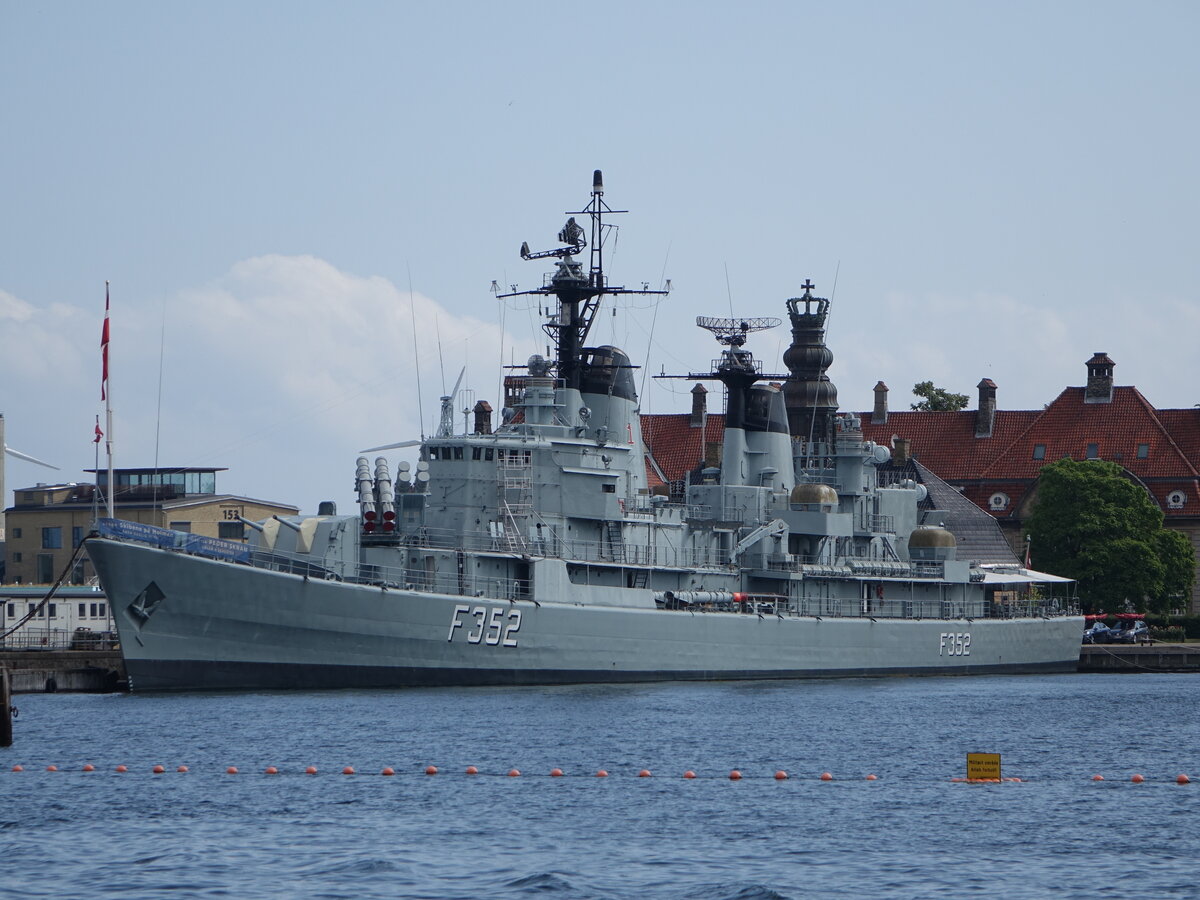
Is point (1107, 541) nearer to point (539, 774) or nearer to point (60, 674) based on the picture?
point (60, 674)

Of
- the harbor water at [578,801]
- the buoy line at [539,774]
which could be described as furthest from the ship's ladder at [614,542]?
the buoy line at [539,774]

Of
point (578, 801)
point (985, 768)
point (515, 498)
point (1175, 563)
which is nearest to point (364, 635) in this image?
point (515, 498)

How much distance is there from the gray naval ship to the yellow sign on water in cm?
1890

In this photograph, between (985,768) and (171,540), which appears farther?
(171,540)

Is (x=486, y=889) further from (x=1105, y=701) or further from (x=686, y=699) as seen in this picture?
(x=1105, y=701)

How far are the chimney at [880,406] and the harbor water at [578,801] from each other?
173ft

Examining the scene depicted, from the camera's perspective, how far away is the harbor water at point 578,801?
23922 millimetres

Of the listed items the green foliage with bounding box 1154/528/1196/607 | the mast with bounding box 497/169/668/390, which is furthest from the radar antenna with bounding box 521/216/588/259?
the green foliage with bounding box 1154/528/1196/607

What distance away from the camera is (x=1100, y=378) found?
3696 inches

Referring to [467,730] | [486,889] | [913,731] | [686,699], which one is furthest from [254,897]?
[686,699]

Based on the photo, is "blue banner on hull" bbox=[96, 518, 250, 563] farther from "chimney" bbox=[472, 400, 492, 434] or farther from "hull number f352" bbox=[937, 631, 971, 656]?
"chimney" bbox=[472, 400, 492, 434]

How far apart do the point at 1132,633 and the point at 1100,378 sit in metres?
22.0

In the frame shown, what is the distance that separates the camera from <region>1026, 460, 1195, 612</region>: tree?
76500mm

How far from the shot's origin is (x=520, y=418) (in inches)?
2248
